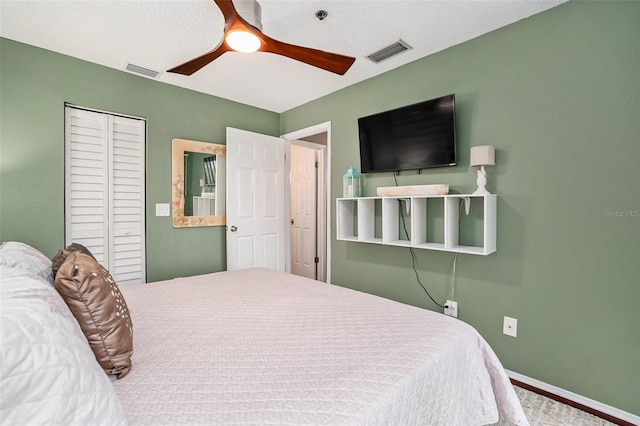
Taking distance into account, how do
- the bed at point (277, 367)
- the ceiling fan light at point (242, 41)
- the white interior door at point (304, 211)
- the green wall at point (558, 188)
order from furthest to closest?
the white interior door at point (304, 211), the green wall at point (558, 188), the ceiling fan light at point (242, 41), the bed at point (277, 367)

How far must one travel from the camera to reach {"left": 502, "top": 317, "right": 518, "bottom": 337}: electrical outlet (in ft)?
7.23

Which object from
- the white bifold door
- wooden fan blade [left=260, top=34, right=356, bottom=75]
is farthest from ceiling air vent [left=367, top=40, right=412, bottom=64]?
the white bifold door

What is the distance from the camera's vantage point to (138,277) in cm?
306

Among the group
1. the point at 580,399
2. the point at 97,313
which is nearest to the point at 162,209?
the point at 97,313

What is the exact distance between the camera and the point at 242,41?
5.76ft

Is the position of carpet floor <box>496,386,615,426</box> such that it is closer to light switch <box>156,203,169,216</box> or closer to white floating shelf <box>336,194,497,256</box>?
white floating shelf <box>336,194,497,256</box>

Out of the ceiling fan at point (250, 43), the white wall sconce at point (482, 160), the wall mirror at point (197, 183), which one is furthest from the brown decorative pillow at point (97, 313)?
the wall mirror at point (197, 183)

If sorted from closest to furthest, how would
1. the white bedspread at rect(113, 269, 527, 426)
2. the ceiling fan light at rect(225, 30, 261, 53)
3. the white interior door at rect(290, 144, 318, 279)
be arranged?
the white bedspread at rect(113, 269, 527, 426) < the ceiling fan light at rect(225, 30, 261, 53) < the white interior door at rect(290, 144, 318, 279)

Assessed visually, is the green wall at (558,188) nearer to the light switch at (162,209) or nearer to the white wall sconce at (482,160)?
the white wall sconce at (482,160)

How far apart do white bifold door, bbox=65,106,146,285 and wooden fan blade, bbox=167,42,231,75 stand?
4.21 feet

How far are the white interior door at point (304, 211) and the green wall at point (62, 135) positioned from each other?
167 centimetres

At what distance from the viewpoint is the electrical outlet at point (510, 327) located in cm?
221

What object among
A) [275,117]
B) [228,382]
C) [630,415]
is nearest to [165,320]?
[228,382]

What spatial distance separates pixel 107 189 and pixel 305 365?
272 centimetres
